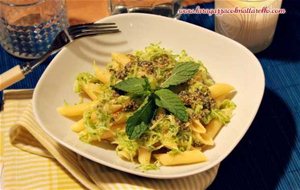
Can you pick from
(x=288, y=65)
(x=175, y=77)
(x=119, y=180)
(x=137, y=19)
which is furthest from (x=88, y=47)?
(x=288, y=65)

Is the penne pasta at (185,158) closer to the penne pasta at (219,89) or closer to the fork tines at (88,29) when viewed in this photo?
the penne pasta at (219,89)

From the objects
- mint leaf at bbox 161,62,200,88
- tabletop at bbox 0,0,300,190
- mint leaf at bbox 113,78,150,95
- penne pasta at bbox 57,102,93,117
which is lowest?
tabletop at bbox 0,0,300,190

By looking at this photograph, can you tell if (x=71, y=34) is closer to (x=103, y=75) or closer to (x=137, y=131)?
(x=103, y=75)

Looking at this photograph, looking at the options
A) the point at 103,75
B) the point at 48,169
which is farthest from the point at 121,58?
the point at 48,169

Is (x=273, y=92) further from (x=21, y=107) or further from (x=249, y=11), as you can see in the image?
(x=21, y=107)

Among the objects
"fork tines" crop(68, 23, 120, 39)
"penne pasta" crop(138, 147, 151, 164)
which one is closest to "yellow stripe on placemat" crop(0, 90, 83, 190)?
"penne pasta" crop(138, 147, 151, 164)

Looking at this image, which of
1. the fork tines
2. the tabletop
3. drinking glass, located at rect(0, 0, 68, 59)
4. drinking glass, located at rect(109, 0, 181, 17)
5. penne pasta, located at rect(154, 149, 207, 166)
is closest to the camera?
penne pasta, located at rect(154, 149, 207, 166)

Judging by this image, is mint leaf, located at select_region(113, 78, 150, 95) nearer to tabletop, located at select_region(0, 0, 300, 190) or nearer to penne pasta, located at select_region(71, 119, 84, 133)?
penne pasta, located at select_region(71, 119, 84, 133)
